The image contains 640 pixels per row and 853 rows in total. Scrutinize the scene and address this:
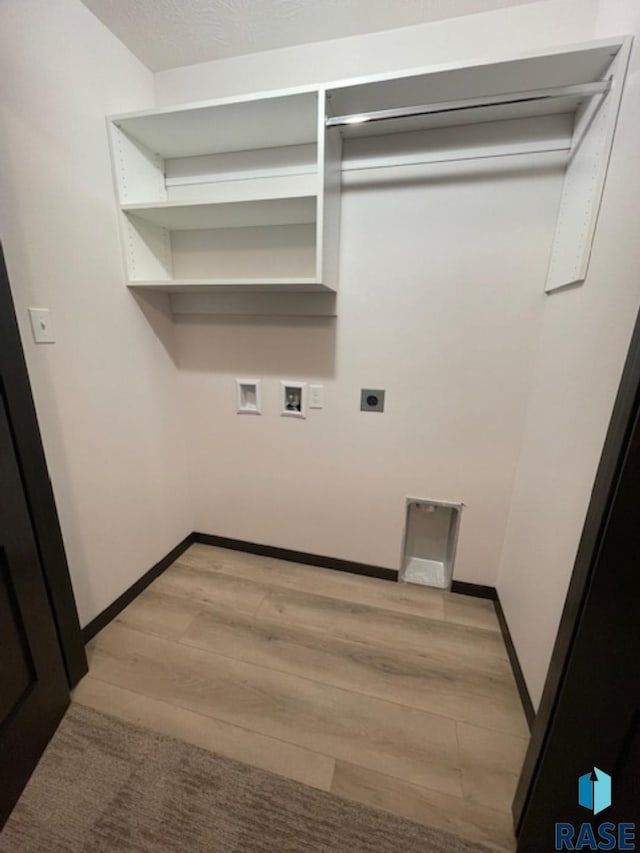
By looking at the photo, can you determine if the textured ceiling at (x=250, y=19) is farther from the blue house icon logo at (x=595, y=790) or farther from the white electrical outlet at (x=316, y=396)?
the blue house icon logo at (x=595, y=790)

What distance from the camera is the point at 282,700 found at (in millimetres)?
1265

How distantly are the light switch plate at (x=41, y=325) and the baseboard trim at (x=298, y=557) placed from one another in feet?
4.70

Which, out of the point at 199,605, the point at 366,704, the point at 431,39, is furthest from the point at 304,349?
the point at 366,704

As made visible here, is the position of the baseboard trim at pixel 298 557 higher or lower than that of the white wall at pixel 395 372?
lower

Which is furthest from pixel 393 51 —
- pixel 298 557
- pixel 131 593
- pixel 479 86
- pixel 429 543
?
pixel 131 593

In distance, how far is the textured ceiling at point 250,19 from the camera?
120 centimetres

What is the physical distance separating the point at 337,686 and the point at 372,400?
1.23m

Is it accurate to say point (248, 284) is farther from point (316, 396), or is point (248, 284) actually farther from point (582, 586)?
point (582, 586)

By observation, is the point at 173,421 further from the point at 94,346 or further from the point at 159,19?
the point at 159,19

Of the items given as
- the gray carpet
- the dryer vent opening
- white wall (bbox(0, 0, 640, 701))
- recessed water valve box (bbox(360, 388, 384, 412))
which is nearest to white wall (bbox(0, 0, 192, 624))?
white wall (bbox(0, 0, 640, 701))

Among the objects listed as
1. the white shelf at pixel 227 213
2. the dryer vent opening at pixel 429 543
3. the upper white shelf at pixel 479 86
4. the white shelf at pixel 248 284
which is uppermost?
the upper white shelf at pixel 479 86

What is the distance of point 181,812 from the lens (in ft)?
3.15

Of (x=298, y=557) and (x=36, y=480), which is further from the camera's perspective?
(x=298, y=557)

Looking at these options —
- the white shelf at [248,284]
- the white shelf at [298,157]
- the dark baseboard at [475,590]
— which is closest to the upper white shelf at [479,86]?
A: the white shelf at [298,157]
